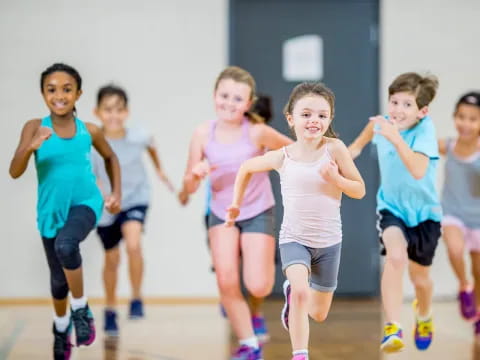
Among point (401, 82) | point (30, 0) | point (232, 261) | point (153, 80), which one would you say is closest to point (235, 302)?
point (232, 261)

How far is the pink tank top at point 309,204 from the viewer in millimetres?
3471

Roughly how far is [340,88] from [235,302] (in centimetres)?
346

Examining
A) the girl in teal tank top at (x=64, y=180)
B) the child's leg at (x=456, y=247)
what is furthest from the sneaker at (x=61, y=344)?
the child's leg at (x=456, y=247)

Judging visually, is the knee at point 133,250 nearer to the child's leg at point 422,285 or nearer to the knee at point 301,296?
the child's leg at point 422,285

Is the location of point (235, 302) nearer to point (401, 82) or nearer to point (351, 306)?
point (401, 82)

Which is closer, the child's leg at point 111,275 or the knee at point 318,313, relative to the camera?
the knee at point 318,313

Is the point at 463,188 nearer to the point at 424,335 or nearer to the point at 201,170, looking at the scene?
the point at 424,335

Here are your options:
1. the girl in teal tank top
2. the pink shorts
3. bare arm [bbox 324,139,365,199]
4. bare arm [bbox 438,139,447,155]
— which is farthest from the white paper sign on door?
bare arm [bbox 324,139,365,199]

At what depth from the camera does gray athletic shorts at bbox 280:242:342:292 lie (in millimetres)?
3543

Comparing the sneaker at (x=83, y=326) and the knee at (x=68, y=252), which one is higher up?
the knee at (x=68, y=252)

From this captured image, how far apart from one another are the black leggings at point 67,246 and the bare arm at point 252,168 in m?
0.80

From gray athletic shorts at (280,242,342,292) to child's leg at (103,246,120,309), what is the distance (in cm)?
234

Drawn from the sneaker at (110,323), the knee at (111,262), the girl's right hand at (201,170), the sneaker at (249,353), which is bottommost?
the sneaker at (110,323)

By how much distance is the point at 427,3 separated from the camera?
753 cm
